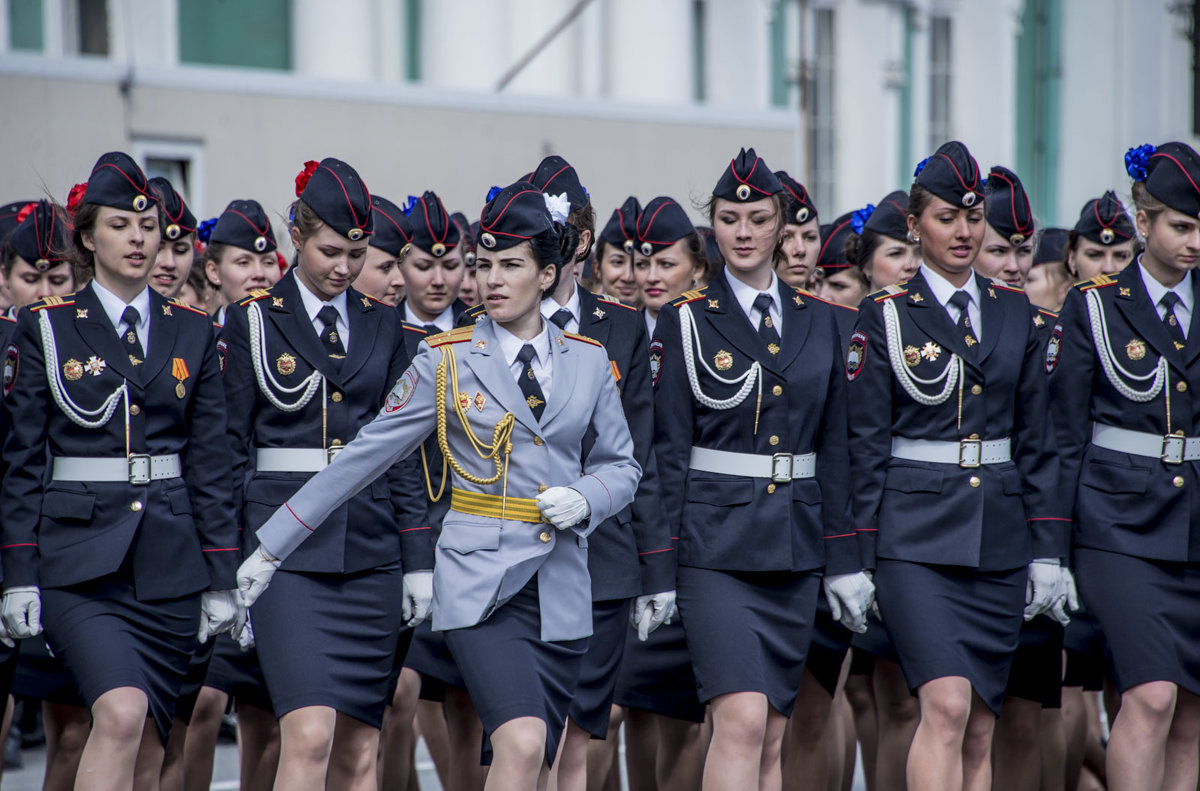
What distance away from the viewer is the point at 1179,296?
5.99m

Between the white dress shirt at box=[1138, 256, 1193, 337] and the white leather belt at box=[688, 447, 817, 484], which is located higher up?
the white dress shirt at box=[1138, 256, 1193, 337]

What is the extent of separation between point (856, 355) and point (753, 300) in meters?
0.38

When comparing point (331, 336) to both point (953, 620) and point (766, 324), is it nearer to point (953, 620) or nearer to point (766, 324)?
point (766, 324)

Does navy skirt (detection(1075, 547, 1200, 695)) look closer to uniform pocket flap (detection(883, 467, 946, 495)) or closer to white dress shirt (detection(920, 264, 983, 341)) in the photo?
uniform pocket flap (detection(883, 467, 946, 495))

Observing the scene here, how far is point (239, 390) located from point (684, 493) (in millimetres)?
1419

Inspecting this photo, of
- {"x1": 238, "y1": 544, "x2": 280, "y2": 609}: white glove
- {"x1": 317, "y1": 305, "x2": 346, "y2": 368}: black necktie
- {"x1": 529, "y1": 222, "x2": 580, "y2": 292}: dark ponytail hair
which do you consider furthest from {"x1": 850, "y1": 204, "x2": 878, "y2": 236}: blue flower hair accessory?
{"x1": 238, "y1": 544, "x2": 280, "y2": 609}: white glove

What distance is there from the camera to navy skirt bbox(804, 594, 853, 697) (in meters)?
6.08

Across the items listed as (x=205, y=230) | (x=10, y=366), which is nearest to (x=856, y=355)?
(x=10, y=366)

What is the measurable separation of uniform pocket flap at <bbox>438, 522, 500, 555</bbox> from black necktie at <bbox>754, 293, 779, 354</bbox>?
50.3 inches

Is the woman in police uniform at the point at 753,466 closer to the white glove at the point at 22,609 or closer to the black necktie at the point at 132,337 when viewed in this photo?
the black necktie at the point at 132,337

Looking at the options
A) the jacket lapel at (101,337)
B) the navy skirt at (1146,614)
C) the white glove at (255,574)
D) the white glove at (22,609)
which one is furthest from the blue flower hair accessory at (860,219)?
the white glove at (22,609)

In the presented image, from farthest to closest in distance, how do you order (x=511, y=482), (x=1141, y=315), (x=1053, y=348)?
(x=1053, y=348)
(x=1141, y=315)
(x=511, y=482)

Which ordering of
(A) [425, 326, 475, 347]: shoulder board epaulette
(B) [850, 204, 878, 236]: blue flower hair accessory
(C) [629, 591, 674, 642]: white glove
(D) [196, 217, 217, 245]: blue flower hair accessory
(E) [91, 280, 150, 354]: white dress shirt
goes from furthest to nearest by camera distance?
(D) [196, 217, 217, 245]: blue flower hair accessory → (B) [850, 204, 878, 236]: blue flower hair accessory → (C) [629, 591, 674, 642]: white glove → (E) [91, 280, 150, 354]: white dress shirt → (A) [425, 326, 475, 347]: shoulder board epaulette

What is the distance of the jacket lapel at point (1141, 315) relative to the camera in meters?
5.88
